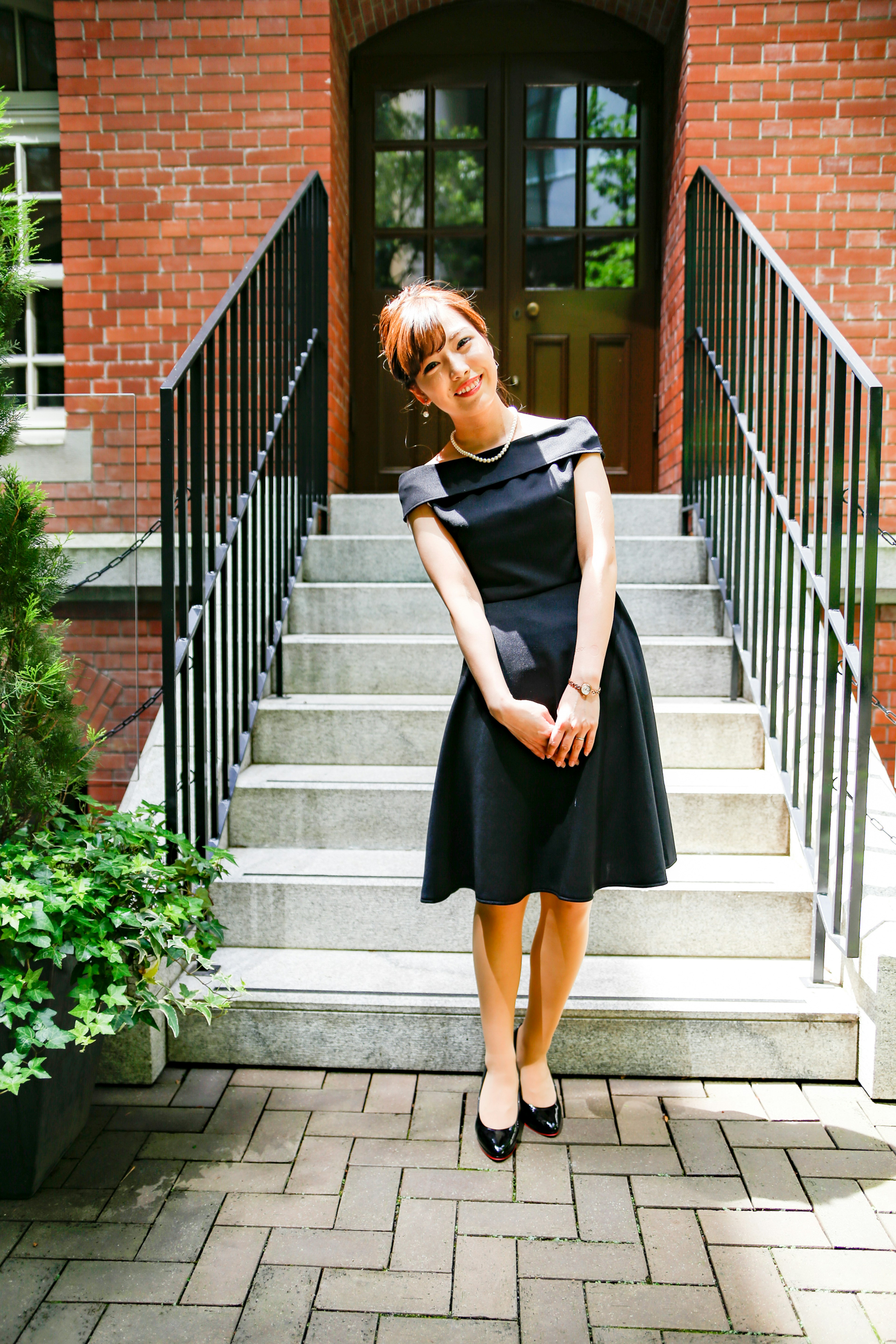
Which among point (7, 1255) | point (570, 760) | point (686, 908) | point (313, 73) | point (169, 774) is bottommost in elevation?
point (7, 1255)

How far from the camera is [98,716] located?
112 inches

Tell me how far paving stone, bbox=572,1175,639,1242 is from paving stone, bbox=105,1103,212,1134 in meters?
0.81

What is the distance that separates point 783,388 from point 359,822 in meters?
1.75

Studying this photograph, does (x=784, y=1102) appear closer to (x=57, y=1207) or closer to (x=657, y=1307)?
(x=657, y=1307)

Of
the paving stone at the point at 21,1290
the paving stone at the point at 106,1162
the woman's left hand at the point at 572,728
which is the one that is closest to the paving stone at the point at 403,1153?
the paving stone at the point at 106,1162

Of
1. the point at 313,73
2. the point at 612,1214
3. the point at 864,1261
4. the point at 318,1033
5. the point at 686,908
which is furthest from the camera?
the point at 313,73

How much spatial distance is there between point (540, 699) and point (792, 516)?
1.20 metres

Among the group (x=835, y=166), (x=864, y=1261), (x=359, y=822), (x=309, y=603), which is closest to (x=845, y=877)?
(x=864, y=1261)

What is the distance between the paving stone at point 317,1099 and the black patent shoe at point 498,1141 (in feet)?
1.00

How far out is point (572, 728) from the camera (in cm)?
179

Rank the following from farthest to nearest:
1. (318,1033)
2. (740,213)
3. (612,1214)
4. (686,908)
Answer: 1. (740,213)
2. (686,908)
3. (318,1033)
4. (612,1214)

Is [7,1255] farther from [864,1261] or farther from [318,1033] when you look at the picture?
[864,1261]

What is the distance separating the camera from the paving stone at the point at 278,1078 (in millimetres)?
2225

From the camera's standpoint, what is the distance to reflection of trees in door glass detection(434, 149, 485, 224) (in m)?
4.66
